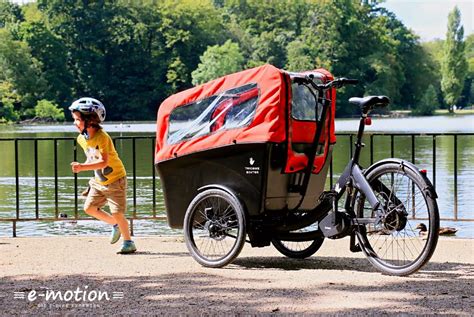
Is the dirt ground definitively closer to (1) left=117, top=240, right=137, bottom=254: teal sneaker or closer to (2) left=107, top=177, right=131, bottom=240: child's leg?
(1) left=117, top=240, right=137, bottom=254: teal sneaker

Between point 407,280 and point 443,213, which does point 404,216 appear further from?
point 443,213

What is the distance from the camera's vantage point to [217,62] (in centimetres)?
10075

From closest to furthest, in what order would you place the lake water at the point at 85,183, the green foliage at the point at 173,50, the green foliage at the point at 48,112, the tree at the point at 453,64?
the lake water at the point at 85,183, the green foliage at the point at 48,112, the green foliage at the point at 173,50, the tree at the point at 453,64

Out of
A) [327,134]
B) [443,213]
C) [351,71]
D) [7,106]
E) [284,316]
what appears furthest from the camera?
[351,71]

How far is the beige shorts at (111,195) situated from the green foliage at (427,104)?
10191 centimetres

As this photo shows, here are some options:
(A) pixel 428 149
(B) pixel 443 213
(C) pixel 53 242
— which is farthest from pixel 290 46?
(C) pixel 53 242

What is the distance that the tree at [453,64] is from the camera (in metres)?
117

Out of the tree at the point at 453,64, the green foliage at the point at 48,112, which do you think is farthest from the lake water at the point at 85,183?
the tree at the point at 453,64

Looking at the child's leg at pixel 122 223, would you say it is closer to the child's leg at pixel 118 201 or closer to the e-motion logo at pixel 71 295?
the child's leg at pixel 118 201

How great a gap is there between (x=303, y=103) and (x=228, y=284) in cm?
160

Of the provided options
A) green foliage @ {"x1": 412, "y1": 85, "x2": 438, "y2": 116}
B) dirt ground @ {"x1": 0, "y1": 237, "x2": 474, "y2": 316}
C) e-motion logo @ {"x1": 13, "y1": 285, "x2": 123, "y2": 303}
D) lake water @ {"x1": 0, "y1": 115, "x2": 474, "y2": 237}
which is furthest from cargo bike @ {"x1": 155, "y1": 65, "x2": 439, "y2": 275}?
green foliage @ {"x1": 412, "y1": 85, "x2": 438, "y2": 116}

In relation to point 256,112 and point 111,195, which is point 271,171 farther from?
point 111,195

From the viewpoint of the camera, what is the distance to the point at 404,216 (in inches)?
246

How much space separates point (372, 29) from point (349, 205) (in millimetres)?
109607
